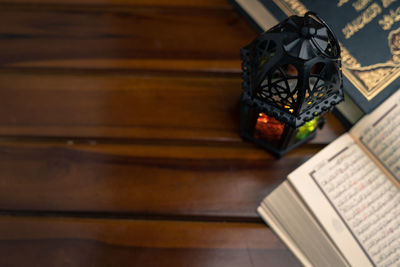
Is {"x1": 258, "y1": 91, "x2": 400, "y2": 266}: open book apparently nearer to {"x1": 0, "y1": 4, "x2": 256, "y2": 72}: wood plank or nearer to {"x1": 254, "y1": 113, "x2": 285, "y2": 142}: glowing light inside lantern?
{"x1": 254, "y1": 113, "x2": 285, "y2": 142}: glowing light inside lantern

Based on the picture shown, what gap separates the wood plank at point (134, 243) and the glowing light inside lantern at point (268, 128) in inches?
5.8

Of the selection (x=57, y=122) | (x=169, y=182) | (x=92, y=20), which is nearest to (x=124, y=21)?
(x=92, y=20)

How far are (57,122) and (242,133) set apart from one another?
0.34m

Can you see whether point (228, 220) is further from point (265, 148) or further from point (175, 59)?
point (175, 59)

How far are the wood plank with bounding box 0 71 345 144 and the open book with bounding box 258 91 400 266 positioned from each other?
0.30 feet

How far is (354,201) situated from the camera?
55 centimetres

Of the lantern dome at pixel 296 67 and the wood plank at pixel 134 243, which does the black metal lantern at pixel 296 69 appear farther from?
the wood plank at pixel 134 243

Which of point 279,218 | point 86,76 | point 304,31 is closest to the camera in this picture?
point 304,31

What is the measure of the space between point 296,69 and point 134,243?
365 mm

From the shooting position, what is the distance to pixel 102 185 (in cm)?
62

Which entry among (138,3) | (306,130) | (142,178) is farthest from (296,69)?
(138,3)

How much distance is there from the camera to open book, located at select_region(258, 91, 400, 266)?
0.53 meters

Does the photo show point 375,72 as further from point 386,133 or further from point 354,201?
point 354,201

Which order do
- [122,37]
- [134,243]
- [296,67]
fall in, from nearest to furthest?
[296,67] < [134,243] < [122,37]
